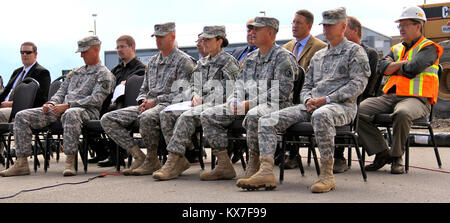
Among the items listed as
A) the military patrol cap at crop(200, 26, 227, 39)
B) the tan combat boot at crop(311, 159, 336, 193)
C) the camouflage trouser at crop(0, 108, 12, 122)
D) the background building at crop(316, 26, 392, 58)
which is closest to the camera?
the tan combat boot at crop(311, 159, 336, 193)

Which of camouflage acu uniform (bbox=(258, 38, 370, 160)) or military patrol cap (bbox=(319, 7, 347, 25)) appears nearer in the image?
camouflage acu uniform (bbox=(258, 38, 370, 160))

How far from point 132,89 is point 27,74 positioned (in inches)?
91.6

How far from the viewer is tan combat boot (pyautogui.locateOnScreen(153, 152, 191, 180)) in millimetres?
5109

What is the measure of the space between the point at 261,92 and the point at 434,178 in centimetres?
182

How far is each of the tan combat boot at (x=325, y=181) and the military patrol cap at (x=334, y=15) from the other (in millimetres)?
1268

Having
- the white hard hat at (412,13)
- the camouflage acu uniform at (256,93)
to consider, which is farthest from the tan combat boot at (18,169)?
the white hard hat at (412,13)

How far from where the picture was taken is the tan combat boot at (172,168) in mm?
5109

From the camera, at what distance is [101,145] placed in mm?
7352

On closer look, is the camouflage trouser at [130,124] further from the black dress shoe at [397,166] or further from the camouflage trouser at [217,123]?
the black dress shoe at [397,166]

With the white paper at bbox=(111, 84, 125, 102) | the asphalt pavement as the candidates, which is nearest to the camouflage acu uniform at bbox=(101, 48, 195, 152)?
the white paper at bbox=(111, 84, 125, 102)

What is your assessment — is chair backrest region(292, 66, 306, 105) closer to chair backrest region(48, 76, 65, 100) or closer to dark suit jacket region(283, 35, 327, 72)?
dark suit jacket region(283, 35, 327, 72)

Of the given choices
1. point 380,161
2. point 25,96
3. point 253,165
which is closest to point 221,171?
point 253,165

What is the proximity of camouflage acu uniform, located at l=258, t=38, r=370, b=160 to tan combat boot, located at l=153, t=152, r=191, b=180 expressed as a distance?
3.57 feet

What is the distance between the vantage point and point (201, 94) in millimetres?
5746
